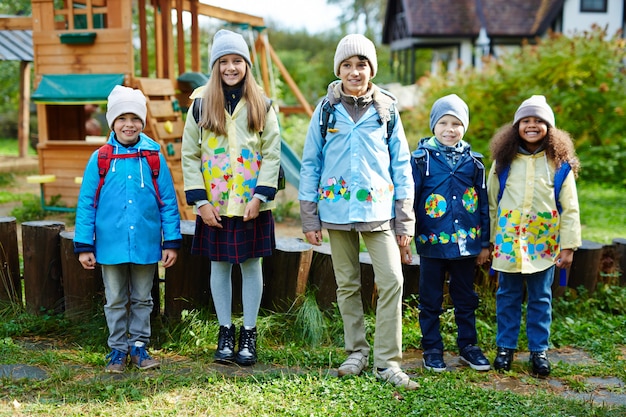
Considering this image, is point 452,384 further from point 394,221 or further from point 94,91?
point 94,91

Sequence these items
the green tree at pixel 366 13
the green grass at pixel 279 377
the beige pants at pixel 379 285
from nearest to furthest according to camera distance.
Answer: the green grass at pixel 279 377
the beige pants at pixel 379 285
the green tree at pixel 366 13

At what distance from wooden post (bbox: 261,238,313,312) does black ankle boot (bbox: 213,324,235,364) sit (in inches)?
21.5

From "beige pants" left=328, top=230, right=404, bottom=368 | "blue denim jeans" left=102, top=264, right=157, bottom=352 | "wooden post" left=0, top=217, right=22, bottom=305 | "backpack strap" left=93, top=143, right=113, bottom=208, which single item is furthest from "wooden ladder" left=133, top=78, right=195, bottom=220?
"beige pants" left=328, top=230, right=404, bottom=368

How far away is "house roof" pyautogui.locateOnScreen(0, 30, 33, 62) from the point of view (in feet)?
41.2

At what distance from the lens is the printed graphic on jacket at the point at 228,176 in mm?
3871

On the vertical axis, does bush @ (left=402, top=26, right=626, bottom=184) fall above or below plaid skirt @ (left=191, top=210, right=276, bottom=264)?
above

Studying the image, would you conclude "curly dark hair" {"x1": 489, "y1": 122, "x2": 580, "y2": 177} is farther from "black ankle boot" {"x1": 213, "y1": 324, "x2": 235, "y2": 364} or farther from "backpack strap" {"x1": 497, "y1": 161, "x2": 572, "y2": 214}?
"black ankle boot" {"x1": 213, "y1": 324, "x2": 235, "y2": 364}

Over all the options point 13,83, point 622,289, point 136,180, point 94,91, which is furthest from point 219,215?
point 13,83

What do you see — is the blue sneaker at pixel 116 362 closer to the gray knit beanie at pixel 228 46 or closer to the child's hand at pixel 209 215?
the child's hand at pixel 209 215

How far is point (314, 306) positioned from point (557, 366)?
1.54 meters

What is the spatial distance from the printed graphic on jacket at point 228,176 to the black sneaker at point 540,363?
1920 millimetres

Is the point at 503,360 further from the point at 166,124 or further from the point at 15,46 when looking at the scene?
the point at 15,46

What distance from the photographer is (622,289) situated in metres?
5.15

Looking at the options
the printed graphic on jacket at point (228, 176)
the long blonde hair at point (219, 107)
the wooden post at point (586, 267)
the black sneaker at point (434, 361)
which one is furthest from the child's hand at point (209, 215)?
the wooden post at point (586, 267)
